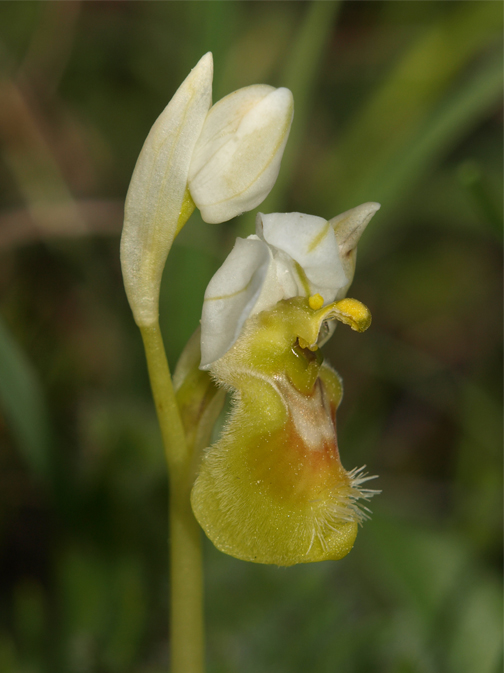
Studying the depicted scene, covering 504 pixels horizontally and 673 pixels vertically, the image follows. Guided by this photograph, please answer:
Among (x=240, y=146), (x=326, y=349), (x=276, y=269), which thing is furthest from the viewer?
(x=326, y=349)

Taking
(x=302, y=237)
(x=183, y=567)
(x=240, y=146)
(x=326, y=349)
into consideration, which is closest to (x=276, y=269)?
(x=302, y=237)

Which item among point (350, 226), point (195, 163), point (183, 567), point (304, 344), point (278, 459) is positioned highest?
point (195, 163)

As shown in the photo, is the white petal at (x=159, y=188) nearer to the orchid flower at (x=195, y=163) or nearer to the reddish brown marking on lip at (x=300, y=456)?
the orchid flower at (x=195, y=163)

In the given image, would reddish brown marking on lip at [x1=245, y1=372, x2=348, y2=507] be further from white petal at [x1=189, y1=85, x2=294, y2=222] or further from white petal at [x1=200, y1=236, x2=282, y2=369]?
white petal at [x1=189, y1=85, x2=294, y2=222]

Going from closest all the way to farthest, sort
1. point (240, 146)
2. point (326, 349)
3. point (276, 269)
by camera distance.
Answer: point (240, 146) < point (276, 269) < point (326, 349)

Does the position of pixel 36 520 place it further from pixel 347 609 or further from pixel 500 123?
pixel 500 123

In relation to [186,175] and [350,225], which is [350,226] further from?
[186,175]

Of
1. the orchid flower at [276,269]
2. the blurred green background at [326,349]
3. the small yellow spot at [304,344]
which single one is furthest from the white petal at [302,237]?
the blurred green background at [326,349]
